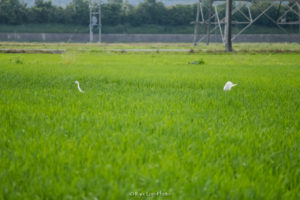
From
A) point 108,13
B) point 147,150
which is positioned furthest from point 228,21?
point 108,13

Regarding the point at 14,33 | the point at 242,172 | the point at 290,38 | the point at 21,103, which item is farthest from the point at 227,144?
the point at 14,33

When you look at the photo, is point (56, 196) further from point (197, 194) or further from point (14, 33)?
point (14, 33)

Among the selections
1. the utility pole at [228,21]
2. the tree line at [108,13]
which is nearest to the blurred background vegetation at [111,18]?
the tree line at [108,13]

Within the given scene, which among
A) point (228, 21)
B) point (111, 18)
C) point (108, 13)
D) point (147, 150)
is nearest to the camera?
point (147, 150)

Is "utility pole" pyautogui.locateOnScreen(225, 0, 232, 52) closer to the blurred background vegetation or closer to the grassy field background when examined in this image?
the grassy field background

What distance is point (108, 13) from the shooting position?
57.7 metres

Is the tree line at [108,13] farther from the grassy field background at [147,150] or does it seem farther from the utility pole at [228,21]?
the grassy field background at [147,150]

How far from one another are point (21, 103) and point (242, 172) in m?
2.74

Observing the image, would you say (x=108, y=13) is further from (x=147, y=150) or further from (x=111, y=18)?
(x=147, y=150)

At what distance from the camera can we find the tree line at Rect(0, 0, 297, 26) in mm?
52906

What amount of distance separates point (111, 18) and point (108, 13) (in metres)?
1.11

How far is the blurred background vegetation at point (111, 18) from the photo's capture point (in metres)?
51.8


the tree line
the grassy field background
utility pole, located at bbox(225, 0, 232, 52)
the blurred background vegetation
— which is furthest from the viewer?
the tree line

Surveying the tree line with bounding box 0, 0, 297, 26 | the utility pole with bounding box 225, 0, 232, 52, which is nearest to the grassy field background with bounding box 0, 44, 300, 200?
the utility pole with bounding box 225, 0, 232, 52
